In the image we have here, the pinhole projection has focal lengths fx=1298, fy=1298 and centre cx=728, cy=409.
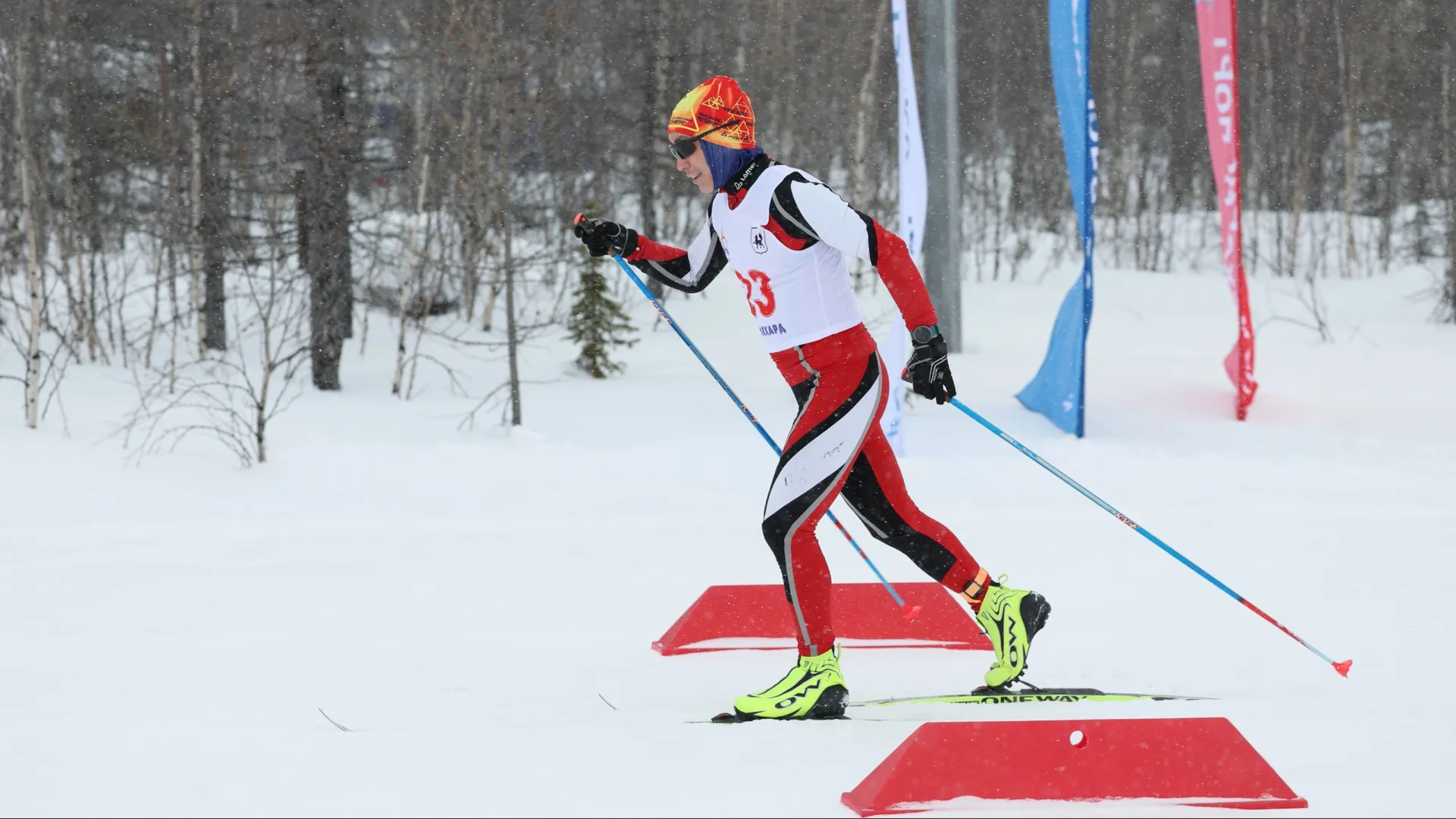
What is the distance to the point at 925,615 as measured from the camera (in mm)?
4691

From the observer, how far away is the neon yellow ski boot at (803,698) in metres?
3.54

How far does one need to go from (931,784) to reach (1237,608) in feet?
9.34

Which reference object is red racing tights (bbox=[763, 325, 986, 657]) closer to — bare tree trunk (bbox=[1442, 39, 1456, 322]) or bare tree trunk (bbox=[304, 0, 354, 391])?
bare tree trunk (bbox=[304, 0, 354, 391])

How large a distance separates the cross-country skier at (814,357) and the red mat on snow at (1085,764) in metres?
0.80

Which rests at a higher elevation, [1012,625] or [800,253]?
[800,253]

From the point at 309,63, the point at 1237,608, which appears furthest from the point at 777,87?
the point at 1237,608

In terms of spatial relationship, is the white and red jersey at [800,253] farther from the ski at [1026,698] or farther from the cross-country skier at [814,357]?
the ski at [1026,698]

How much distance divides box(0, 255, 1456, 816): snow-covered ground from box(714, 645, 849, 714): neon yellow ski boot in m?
0.09

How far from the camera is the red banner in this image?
8.66 m

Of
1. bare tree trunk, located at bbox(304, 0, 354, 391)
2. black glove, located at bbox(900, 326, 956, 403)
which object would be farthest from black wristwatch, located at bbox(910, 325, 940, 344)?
bare tree trunk, located at bbox(304, 0, 354, 391)

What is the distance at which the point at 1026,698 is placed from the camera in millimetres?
3719

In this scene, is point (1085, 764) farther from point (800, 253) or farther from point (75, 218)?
point (75, 218)

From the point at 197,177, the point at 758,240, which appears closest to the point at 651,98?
the point at 197,177

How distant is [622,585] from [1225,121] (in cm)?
556
